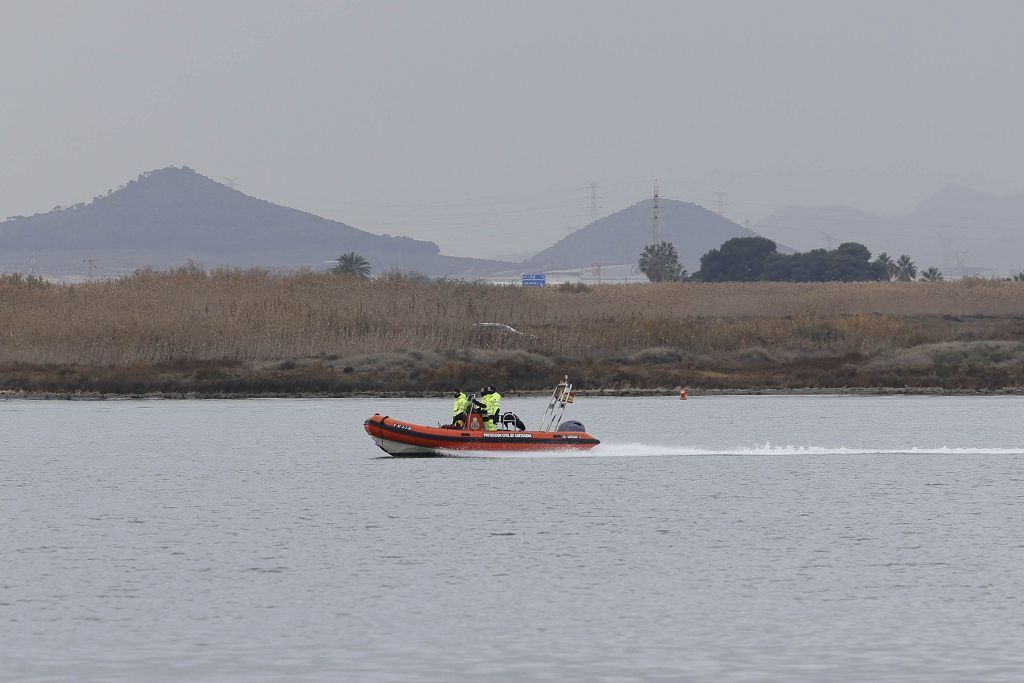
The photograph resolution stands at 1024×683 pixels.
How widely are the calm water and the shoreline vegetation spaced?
88.6ft

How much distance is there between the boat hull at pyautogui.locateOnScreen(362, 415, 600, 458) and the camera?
47.7 metres

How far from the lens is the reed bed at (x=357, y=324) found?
88.6 meters

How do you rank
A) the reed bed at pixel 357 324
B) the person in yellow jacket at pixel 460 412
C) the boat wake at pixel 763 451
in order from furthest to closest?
the reed bed at pixel 357 324, the boat wake at pixel 763 451, the person in yellow jacket at pixel 460 412

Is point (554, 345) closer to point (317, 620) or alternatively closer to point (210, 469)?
point (210, 469)

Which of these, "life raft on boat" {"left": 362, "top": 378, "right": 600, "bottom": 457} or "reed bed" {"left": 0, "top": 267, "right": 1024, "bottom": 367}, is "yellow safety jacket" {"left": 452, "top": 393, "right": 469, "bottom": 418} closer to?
"life raft on boat" {"left": 362, "top": 378, "right": 600, "bottom": 457}

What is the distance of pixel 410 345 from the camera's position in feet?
296

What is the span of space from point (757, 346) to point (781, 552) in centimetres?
6538

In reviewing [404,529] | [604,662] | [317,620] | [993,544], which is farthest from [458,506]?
A: [604,662]

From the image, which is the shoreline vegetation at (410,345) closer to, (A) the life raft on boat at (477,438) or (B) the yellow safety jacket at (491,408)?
(A) the life raft on boat at (477,438)

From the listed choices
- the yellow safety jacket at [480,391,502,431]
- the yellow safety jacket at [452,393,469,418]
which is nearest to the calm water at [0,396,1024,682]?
the yellow safety jacket at [480,391,502,431]

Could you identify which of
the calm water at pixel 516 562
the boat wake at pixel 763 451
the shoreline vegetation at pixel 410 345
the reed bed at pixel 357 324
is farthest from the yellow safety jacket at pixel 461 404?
the reed bed at pixel 357 324

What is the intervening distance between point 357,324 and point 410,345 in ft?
12.5

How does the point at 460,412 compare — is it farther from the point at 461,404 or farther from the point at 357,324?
the point at 357,324

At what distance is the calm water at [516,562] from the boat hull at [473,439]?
0.90m
